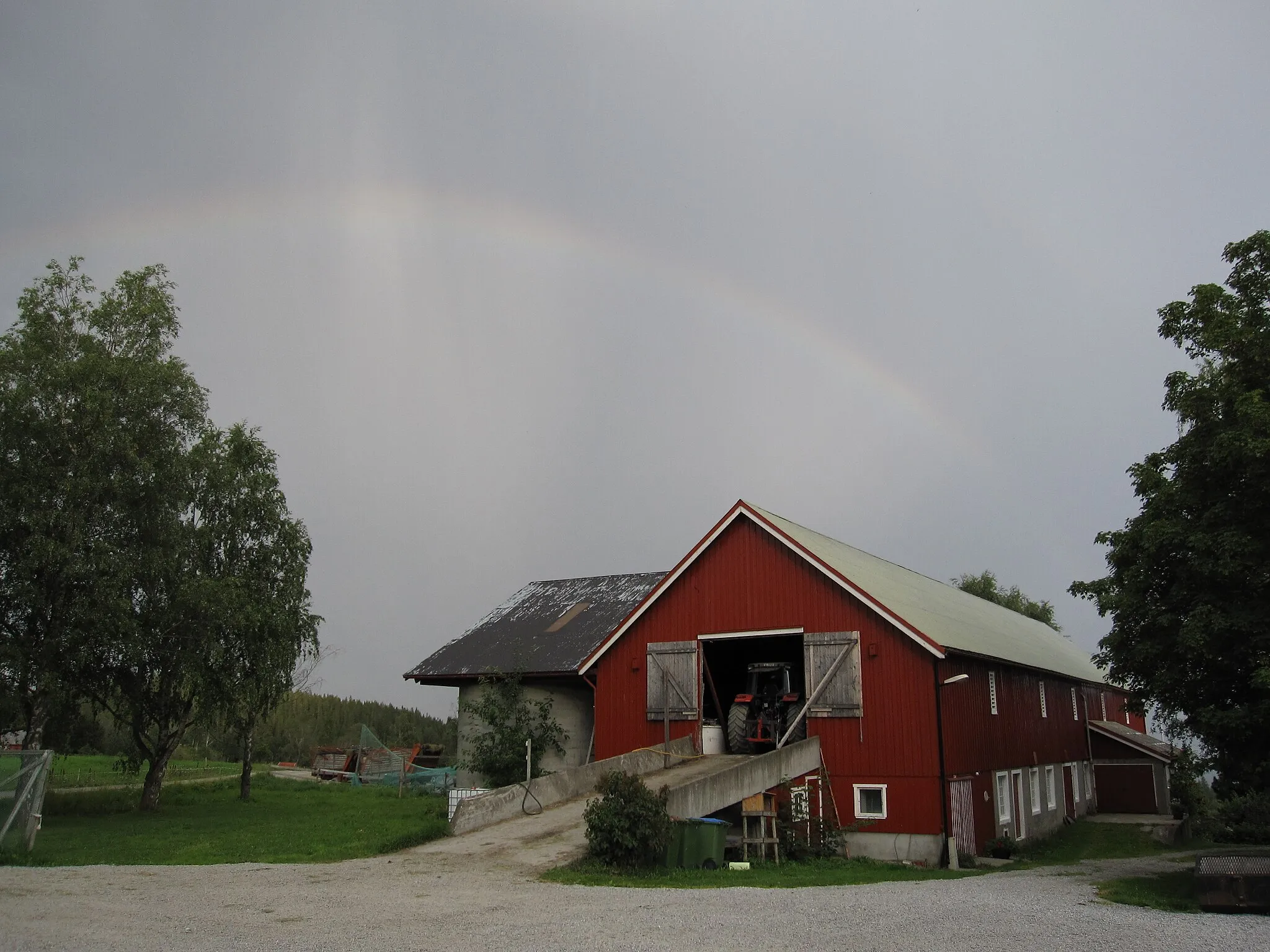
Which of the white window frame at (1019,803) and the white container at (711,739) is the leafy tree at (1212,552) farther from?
the white container at (711,739)

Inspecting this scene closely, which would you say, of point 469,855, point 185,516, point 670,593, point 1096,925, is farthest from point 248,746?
point 1096,925

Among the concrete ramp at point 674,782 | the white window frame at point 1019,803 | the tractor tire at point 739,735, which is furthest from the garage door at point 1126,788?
the concrete ramp at point 674,782

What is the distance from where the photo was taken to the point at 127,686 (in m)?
29.6

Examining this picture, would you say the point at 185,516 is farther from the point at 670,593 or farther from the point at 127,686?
the point at 670,593

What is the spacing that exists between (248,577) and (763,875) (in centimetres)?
2196

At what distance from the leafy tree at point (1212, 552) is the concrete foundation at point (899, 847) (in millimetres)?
5123

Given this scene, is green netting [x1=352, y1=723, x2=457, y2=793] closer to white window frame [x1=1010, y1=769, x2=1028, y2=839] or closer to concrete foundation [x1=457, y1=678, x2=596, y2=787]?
concrete foundation [x1=457, y1=678, x2=596, y2=787]

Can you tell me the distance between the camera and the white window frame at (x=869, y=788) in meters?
21.3

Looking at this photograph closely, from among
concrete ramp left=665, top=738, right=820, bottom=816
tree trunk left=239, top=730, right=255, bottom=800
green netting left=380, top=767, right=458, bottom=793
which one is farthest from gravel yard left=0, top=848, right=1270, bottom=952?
green netting left=380, top=767, right=458, bottom=793

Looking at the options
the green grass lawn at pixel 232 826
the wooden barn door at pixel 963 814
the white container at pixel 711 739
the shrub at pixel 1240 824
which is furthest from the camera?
the shrub at pixel 1240 824

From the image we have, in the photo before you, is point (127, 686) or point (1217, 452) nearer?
point (1217, 452)

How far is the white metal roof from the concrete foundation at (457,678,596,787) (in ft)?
29.1

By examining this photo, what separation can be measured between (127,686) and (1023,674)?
26710 mm

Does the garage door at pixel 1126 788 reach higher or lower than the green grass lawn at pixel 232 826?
higher
